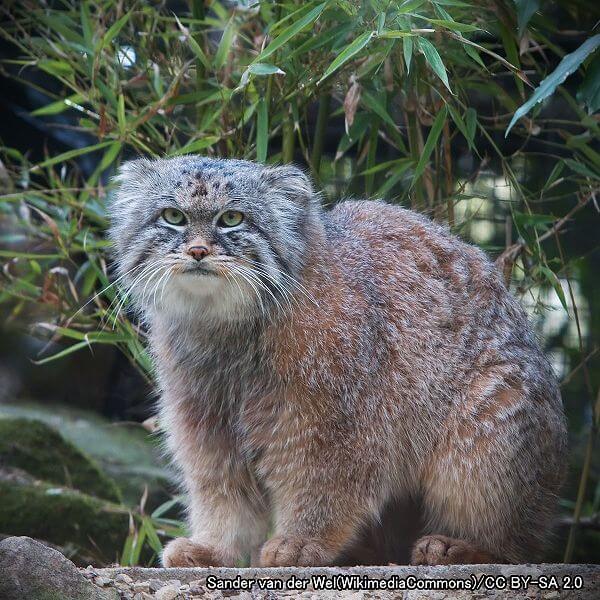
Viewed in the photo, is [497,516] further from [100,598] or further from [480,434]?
[100,598]

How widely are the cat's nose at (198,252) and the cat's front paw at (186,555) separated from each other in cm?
104

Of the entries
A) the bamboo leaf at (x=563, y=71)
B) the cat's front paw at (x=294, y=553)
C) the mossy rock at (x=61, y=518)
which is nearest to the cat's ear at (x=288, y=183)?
the bamboo leaf at (x=563, y=71)

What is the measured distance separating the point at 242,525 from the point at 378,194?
62.7 inches

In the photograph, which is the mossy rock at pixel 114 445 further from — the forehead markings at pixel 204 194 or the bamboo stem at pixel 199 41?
the forehead markings at pixel 204 194

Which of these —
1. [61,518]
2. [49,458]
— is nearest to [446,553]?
[61,518]

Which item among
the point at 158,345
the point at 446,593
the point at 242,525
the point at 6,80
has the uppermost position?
the point at 6,80

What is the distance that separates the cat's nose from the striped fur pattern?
0.05ft

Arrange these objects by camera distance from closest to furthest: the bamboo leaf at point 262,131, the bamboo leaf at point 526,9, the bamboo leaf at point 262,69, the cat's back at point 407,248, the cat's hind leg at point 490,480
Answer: the bamboo leaf at point 526,9 < the cat's hind leg at point 490,480 < the bamboo leaf at point 262,69 < the cat's back at point 407,248 < the bamboo leaf at point 262,131

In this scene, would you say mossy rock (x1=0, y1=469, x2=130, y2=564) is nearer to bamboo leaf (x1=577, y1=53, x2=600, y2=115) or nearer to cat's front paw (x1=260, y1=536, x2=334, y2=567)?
cat's front paw (x1=260, y1=536, x2=334, y2=567)

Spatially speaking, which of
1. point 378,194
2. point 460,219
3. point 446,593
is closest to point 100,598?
point 446,593

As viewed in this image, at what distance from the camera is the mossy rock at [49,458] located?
5918 mm

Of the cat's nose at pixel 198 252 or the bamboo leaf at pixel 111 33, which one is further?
the bamboo leaf at pixel 111 33

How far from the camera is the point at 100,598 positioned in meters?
2.68

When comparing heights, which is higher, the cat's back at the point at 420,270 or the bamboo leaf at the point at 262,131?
the bamboo leaf at the point at 262,131
